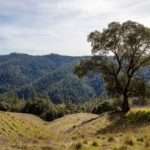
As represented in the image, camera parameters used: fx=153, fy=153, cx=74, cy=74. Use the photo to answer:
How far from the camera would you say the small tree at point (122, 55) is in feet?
73.7

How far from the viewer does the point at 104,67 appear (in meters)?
25.9

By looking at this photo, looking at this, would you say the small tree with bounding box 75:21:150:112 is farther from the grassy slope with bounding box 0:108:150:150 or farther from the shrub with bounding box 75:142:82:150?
the shrub with bounding box 75:142:82:150

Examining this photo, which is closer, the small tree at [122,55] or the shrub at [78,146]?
the shrub at [78,146]

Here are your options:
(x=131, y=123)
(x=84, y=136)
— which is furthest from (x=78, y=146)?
(x=131, y=123)

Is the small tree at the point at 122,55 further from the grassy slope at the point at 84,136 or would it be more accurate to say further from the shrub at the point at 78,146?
the shrub at the point at 78,146

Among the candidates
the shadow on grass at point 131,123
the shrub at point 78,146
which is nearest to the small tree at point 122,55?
→ the shadow on grass at point 131,123

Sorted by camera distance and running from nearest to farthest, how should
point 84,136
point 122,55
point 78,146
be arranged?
point 78,146, point 84,136, point 122,55

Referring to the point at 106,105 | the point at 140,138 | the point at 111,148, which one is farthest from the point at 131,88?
the point at 106,105

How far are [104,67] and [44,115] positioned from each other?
253ft

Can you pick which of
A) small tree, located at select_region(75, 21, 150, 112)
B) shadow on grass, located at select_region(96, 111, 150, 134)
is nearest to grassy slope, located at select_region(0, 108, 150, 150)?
shadow on grass, located at select_region(96, 111, 150, 134)

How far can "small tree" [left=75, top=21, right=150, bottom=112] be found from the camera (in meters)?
22.5

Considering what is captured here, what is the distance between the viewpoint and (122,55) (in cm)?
2516

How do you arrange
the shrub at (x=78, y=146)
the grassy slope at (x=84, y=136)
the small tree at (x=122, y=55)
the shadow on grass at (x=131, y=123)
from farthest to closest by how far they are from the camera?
the small tree at (x=122, y=55) < the shadow on grass at (x=131, y=123) < the shrub at (x=78, y=146) < the grassy slope at (x=84, y=136)

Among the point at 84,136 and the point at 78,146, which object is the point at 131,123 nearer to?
the point at 84,136
